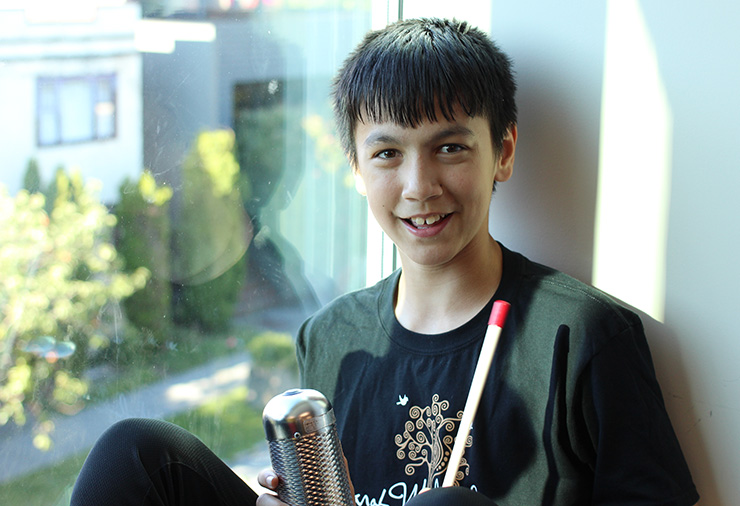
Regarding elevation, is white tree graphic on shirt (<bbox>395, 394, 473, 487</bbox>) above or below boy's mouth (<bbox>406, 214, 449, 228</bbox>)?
below

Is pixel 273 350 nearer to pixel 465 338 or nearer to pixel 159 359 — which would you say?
pixel 159 359

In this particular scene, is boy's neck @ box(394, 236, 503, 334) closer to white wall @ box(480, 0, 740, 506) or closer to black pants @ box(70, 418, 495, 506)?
white wall @ box(480, 0, 740, 506)

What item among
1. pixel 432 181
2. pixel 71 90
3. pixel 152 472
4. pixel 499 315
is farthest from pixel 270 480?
pixel 71 90

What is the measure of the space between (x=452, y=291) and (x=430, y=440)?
20 cm

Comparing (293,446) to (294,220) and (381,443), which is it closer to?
(381,443)

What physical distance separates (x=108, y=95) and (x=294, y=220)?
399mm

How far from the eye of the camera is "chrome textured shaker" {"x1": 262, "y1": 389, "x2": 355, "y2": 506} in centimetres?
67

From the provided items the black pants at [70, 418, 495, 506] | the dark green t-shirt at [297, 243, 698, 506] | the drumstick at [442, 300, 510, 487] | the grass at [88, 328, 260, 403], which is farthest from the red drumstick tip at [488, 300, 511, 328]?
the grass at [88, 328, 260, 403]

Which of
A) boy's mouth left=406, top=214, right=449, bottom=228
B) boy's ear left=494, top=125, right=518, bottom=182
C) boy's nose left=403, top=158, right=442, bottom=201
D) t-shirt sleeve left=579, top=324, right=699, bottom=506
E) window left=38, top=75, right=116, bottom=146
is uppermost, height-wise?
window left=38, top=75, right=116, bottom=146

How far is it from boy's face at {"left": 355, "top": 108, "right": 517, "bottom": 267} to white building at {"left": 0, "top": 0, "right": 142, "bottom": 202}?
1.00ft

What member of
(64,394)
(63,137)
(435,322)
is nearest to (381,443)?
(435,322)

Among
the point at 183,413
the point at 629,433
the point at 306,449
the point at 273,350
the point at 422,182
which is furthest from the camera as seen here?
the point at 273,350

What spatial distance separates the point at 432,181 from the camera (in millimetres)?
893

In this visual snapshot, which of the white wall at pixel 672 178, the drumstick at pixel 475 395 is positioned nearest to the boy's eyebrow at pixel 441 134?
the white wall at pixel 672 178
